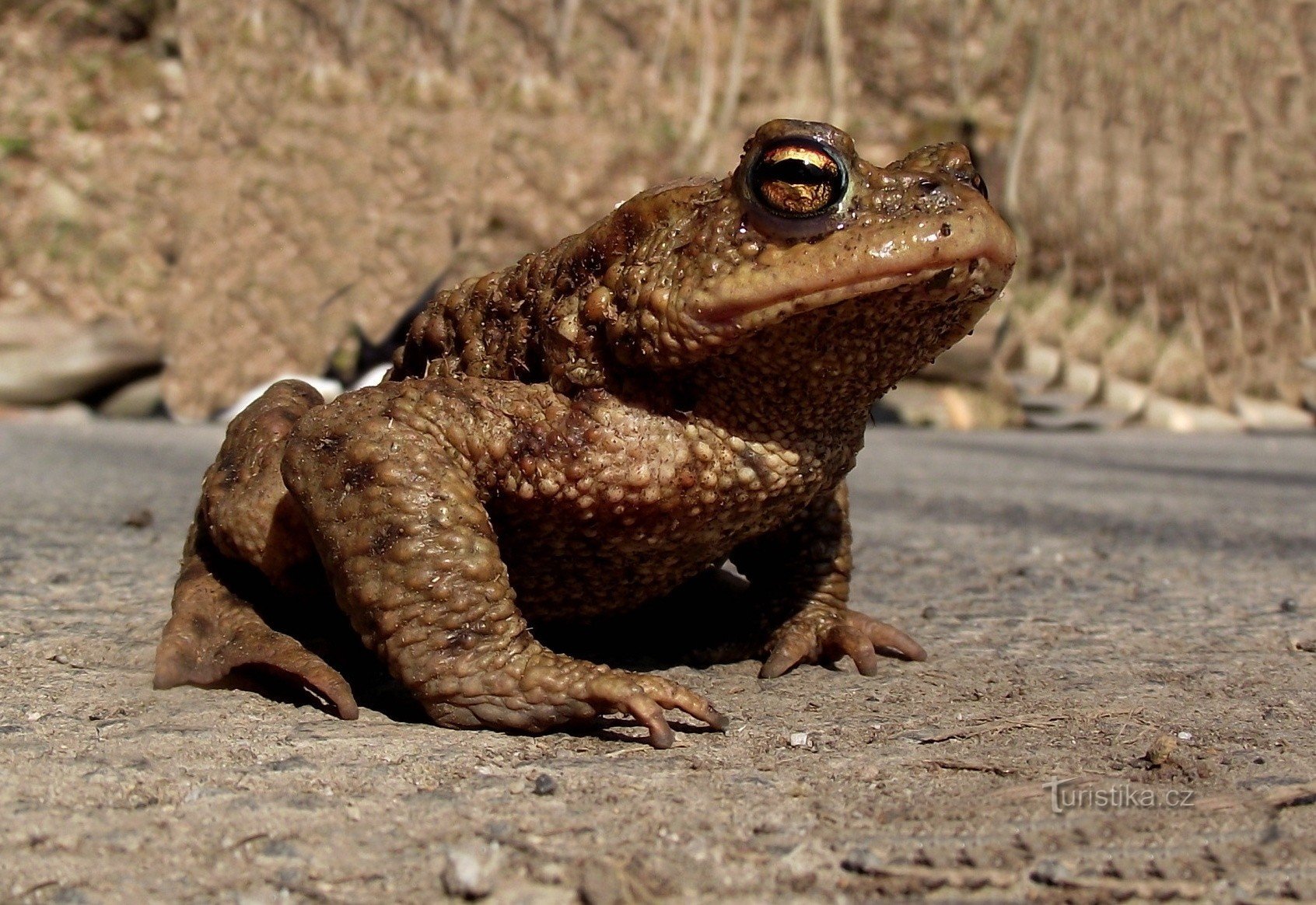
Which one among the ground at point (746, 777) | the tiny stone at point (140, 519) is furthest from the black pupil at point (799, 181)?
the tiny stone at point (140, 519)

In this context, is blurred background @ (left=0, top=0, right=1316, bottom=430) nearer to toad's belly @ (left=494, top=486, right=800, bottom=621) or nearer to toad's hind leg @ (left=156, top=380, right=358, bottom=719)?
toad's hind leg @ (left=156, top=380, right=358, bottom=719)

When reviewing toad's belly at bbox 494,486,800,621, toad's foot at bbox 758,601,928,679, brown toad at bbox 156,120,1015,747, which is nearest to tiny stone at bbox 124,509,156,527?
brown toad at bbox 156,120,1015,747

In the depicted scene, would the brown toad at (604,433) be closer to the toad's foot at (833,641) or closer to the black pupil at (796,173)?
the black pupil at (796,173)

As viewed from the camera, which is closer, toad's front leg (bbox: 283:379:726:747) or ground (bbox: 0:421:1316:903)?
ground (bbox: 0:421:1316:903)

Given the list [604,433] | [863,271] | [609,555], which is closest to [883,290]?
[863,271]

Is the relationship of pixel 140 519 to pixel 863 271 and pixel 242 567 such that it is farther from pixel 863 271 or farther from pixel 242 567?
pixel 863 271

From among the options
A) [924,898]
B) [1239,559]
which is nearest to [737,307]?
[924,898]
